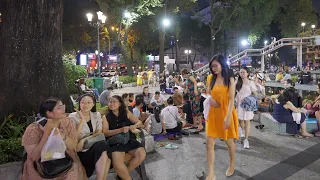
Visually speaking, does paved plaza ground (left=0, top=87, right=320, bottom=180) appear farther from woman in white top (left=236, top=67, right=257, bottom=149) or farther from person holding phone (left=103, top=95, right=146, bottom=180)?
person holding phone (left=103, top=95, right=146, bottom=180)

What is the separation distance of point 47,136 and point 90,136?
87cm

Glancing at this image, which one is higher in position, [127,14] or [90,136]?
[127,14]

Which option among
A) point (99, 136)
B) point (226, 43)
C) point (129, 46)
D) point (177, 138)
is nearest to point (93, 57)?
point (129, 46)

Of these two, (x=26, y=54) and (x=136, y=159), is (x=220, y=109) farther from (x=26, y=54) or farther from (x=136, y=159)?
(x=26, y=54)

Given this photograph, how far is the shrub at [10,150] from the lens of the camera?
4.30m

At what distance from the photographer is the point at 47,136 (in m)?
3.30

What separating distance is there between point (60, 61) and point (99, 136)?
278cm

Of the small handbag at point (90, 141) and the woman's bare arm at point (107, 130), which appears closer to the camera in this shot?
the small handbag at point (90, 141)

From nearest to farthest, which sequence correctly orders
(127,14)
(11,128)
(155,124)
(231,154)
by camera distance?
(231,154), (11,128), (155,124), (127,14)

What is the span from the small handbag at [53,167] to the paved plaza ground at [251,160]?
1389 millimetres

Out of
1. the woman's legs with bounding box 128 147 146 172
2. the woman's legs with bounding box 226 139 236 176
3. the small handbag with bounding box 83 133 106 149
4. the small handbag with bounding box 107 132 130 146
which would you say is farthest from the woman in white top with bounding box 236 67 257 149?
the small handbag with bounding box 83 133 106 149

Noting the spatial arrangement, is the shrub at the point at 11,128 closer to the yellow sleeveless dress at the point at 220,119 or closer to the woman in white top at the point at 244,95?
the yellow sleeveless dress at the point at 220,119

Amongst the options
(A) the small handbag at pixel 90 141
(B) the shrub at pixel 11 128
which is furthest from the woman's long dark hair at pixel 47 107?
(B) the shrub at pixel 11 128

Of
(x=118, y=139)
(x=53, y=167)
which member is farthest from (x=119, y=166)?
(x=53, y=167)
